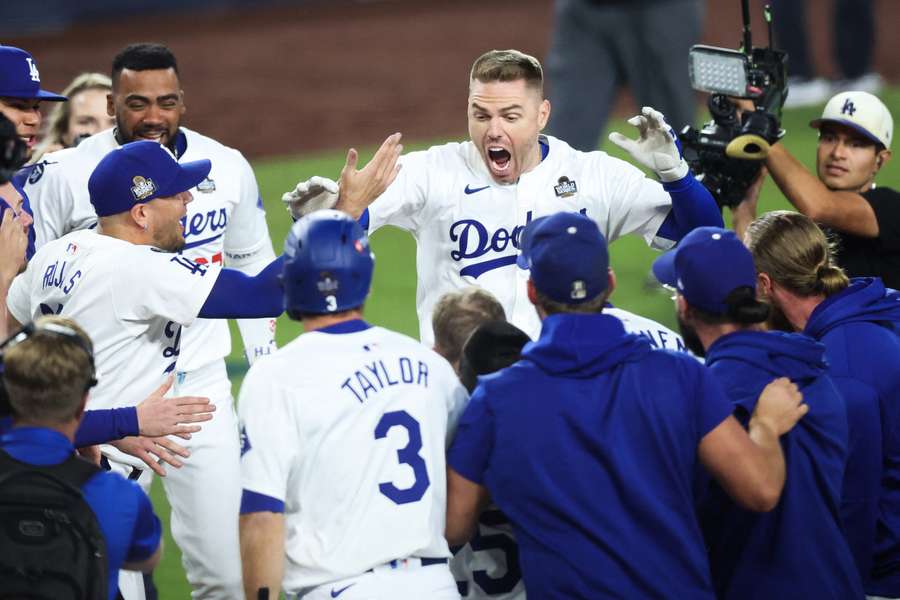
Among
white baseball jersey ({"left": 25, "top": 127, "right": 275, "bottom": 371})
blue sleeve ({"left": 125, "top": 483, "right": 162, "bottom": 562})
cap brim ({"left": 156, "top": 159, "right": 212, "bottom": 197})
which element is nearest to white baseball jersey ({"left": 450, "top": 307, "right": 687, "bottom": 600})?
blue sleeve ({"left": 125, "top": 483, "right": 162, "bottom": 562})

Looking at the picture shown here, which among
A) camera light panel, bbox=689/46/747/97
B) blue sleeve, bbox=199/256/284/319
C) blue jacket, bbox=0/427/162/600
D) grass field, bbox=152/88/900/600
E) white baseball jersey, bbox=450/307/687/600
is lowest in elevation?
grass field, bbox=152/88/900/600

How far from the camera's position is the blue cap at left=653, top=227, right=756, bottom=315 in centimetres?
395

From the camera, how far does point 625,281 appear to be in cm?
1034

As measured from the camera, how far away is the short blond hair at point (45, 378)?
3600 millimetres

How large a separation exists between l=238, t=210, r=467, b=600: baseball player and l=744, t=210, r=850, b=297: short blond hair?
1329 mm

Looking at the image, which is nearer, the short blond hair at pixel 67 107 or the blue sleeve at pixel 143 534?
the blue sleeve at pixel 143 534

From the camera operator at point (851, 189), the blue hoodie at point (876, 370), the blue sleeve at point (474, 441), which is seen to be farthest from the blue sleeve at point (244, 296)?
the camera operator at point (851, 189)

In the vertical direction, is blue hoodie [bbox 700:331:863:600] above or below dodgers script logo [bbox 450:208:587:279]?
below

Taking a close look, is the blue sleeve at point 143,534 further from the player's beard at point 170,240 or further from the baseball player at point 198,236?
the baseball player at point 198,236

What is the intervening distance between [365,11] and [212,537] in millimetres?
21879

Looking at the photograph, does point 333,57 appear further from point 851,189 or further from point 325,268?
point 325,268

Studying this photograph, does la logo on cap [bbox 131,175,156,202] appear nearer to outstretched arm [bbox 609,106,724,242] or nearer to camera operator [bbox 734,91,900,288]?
outstretched arm [bbox 609,106,724,242]

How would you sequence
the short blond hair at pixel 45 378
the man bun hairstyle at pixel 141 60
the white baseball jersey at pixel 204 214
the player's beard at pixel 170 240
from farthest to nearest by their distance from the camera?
the man bun hairstyle at pixel 141 60 < the white baseball jersey at pixel 204 214 < the player's beard at pixel 170 240 < the short blond hair at pixel 45 378

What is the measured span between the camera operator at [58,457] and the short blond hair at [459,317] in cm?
119
